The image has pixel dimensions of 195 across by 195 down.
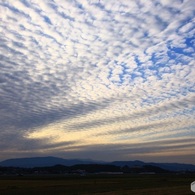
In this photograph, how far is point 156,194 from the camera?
3816 cm

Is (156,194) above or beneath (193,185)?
beneath

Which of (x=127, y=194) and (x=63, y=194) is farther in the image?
(x=63, y=194)

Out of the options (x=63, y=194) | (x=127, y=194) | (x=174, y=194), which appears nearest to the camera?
(x=174, y=194)

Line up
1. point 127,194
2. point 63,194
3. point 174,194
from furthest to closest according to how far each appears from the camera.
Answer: point 63,194
point 127,194
point 174,194

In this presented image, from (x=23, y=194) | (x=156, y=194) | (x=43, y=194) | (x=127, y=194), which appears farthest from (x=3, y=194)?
(x=156, y=194)

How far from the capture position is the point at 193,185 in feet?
28.4

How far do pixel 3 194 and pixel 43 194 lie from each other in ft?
19.8

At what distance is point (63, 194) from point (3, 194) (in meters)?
8.95

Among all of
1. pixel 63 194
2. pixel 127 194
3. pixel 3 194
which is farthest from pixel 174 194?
pixel 3 194

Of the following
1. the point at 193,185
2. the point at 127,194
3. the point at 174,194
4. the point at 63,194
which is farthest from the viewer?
the point at 63,194

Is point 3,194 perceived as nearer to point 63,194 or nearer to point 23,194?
point 23,194

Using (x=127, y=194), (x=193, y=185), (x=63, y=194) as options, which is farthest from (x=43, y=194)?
(x=193, y=185)

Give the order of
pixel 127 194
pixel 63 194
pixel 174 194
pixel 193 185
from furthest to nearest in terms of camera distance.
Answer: pixel 63 194 → pixel 127 194 → pixel 174 194 → pixel 193 185

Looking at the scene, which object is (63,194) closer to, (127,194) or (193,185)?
(127,194)
